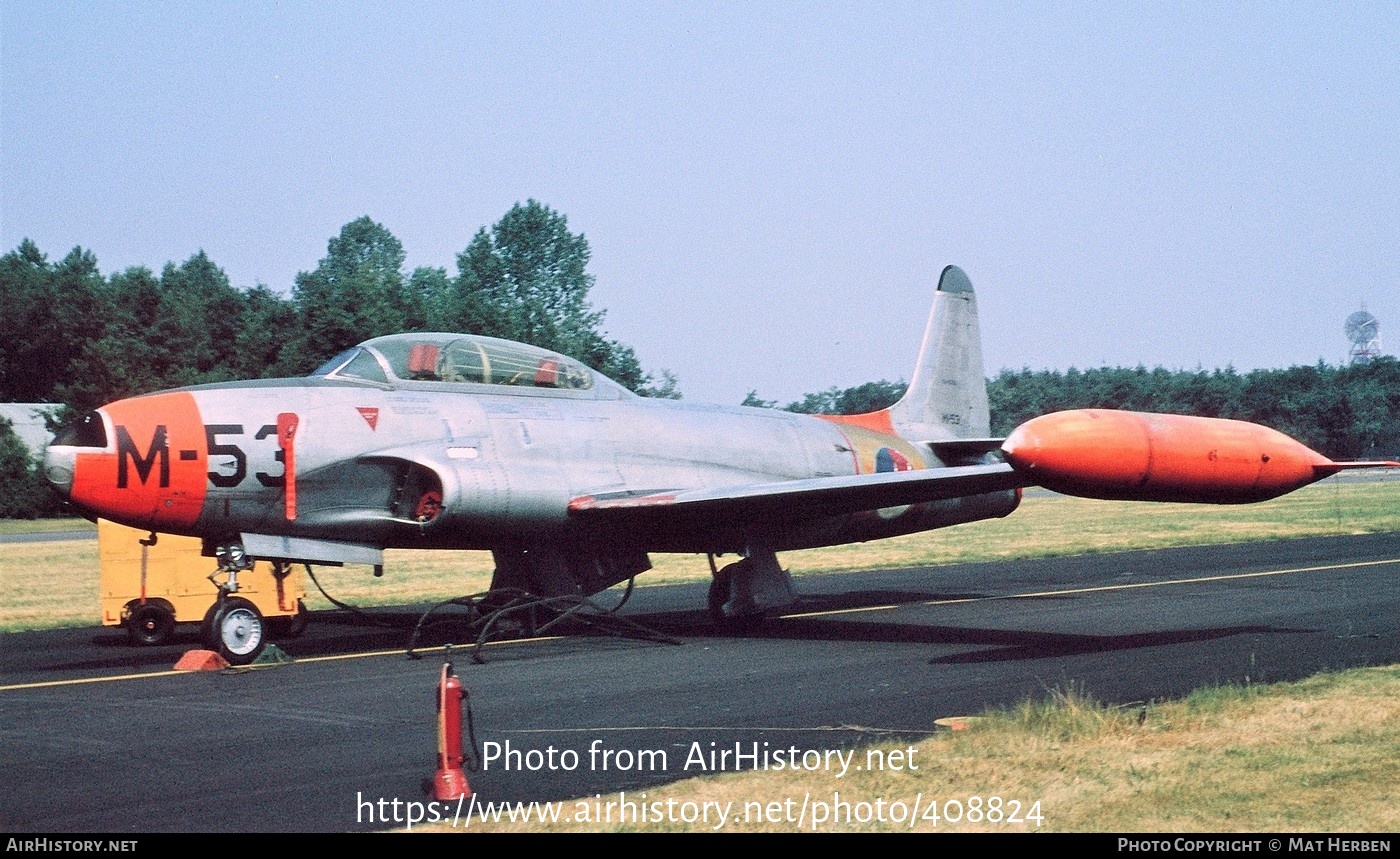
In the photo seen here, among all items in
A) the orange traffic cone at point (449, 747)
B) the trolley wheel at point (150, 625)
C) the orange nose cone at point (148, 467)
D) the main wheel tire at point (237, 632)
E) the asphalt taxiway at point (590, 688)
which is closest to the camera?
the orange traffic cone at point (449, 747)

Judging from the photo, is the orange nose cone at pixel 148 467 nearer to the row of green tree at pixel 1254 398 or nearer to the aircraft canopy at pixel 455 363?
the aircraft canopy at pixel 455 363

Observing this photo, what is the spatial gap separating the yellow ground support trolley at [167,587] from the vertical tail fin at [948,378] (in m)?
9.11

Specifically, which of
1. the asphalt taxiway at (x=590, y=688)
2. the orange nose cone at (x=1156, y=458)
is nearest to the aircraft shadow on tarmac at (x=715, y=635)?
the asphalt taxiway at (x=590, y=688)

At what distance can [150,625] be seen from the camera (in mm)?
15523

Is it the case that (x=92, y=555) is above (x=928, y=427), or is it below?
below

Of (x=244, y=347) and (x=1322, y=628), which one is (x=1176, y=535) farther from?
(x=244, y=347)

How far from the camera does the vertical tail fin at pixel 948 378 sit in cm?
2083

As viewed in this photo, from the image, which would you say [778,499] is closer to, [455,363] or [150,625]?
[455,363]

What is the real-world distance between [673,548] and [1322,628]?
7171 mm

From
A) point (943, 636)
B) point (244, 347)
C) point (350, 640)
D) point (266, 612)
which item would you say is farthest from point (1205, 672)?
point (244, 347)

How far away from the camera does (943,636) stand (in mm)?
15109

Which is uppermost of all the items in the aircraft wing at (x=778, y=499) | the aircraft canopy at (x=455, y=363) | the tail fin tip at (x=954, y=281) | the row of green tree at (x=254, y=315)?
the row of green tree at (x=254, y=315)

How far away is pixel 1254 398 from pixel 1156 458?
54178mm

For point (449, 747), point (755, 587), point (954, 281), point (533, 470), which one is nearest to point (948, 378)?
point (954, 281)
